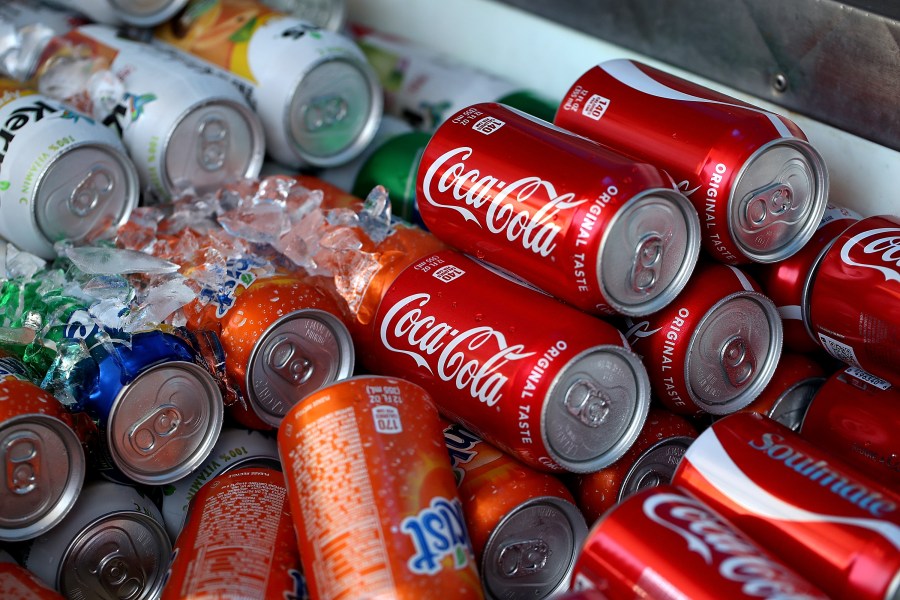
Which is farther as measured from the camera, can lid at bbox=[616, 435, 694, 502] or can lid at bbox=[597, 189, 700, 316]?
can lid at bbox=[616, 435, 694, 502]

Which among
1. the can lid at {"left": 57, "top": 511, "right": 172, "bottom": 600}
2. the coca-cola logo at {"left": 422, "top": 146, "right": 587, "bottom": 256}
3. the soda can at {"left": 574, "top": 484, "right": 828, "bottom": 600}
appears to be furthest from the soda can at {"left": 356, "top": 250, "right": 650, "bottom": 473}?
the can lid at {"left": 57, "top": 511, "right": 172, "bottom": 600}

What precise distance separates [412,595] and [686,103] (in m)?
0.91

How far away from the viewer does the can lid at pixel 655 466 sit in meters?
1.51

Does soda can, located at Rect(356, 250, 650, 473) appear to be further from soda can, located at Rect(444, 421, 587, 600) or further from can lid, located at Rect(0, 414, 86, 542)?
can lid, located at Rect(0, 414, 86, 542)

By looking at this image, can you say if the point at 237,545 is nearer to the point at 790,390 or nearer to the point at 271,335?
the point at 271,335

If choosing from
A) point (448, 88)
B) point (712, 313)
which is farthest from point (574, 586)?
point (448, 88)

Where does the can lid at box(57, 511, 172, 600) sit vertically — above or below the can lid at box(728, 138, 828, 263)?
below

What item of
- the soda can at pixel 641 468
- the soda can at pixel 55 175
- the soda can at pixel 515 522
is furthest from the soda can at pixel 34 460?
the soda can at pixel 641 468

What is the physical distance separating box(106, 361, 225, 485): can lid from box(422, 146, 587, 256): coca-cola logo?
0.50 meters

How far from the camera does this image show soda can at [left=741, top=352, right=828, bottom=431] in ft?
5.40

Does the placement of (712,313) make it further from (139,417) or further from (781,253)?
(139,417)

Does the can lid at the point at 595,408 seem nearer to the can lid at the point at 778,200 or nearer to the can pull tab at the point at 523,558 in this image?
the can pull tab at the point at 523,558

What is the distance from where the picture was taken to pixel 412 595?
115 cm

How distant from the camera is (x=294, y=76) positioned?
2021mm
